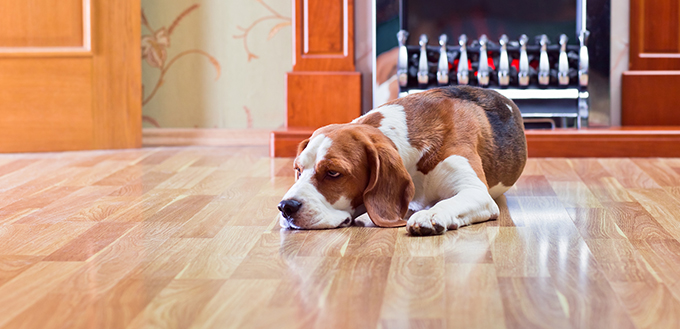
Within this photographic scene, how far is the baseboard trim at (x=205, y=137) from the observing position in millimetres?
3348

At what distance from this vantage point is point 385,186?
5.19 feet

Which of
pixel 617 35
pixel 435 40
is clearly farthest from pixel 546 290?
pixel 617 35

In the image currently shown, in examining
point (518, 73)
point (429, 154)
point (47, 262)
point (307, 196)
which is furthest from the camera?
point (518, 73)

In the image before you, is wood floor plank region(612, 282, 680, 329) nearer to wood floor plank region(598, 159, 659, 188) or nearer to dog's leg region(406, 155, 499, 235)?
dog's leg region(406, 155, 499, 235)

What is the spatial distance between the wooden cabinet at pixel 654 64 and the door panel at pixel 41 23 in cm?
232

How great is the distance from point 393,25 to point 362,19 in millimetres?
148

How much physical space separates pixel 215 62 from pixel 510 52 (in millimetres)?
1305

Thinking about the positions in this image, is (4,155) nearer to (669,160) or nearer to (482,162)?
(482,162)

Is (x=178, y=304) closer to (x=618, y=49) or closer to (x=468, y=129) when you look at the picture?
(x=468, y=129)

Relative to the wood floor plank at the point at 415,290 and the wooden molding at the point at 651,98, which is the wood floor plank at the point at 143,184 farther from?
the wooden molding at the point at 651,98

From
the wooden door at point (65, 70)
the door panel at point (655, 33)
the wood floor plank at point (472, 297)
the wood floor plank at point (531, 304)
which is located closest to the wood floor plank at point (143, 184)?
the wooden door at point (65, 70)

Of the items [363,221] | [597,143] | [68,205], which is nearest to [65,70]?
[68,205]

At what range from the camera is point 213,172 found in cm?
254

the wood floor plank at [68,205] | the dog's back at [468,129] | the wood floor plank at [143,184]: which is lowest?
the wood floor plank at [68,205]
